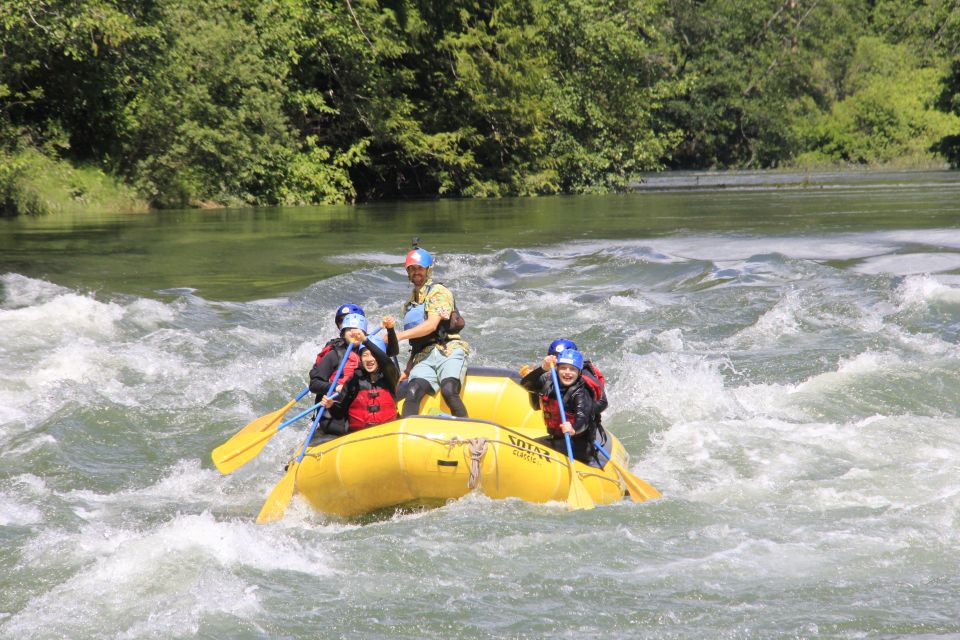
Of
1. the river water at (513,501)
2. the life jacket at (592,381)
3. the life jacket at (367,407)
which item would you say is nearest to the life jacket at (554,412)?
the life jacket at (592,381)

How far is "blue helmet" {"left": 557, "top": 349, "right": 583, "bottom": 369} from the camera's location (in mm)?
7416

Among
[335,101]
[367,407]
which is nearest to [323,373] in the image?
[367,407]

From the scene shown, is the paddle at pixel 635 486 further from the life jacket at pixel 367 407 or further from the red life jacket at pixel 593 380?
the life jacket at pixel 367 407

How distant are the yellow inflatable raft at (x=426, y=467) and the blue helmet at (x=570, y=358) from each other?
67 cm

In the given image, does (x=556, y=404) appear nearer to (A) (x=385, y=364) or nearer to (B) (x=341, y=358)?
(A) (x=385, y=364)

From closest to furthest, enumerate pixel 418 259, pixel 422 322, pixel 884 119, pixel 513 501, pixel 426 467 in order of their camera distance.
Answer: pixel 426 467
pixel 513 501
pixel 418 259
pixel 422 322
pixel 884 119

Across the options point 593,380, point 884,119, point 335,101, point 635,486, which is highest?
point 335,101

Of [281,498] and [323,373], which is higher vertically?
[323,373]

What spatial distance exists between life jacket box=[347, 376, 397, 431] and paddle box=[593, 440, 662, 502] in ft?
4.60

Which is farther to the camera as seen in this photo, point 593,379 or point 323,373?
point 593,379

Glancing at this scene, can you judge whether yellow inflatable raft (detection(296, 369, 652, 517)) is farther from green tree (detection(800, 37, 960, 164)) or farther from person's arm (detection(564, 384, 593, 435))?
green tree (detection(800, 37, 960, 164))

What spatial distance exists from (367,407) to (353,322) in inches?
21.9

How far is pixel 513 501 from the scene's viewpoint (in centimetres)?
686

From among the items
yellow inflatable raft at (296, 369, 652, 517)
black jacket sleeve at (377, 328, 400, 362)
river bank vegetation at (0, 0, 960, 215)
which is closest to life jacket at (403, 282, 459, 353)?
black jacket sleeve at (377, 328, 400, 362)
